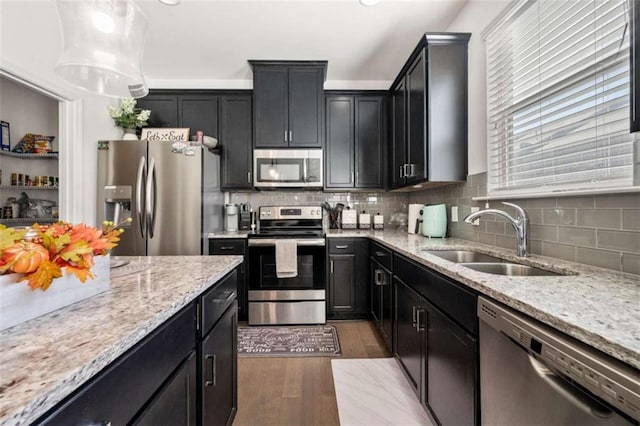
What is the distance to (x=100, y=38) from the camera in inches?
39.5

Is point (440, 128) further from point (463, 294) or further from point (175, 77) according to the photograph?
point (175, 77)

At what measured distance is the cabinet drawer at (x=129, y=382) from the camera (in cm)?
47

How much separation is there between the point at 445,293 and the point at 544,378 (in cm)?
50

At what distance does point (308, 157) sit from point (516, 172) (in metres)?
1.91

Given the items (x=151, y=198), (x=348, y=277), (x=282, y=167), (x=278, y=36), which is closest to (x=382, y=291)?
(x=348, y=277)

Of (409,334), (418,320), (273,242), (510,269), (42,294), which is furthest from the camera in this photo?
(273,242)

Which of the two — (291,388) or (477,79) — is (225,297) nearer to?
(291,388)

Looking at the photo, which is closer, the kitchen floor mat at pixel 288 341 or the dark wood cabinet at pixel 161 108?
the kitchen floor mat at pixel 288 341

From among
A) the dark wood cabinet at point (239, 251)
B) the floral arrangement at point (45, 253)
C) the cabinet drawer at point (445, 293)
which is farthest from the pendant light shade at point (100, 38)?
the dark wood cabinet at point (239, 251)

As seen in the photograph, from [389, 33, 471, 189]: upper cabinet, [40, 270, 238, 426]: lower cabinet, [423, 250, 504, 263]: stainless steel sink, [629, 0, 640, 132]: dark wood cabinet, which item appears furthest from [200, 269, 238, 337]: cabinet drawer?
[389, 33, 471, 189]: upper cabinet

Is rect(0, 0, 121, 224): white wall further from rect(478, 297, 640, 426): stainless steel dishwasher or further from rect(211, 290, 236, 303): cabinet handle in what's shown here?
Answer: rect(478, 297, 640, 426): stainless steel dishwasher

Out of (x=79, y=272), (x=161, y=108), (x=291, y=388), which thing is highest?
(x=161, y=108)

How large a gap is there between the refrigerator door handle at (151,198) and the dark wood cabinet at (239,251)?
20.6 inches

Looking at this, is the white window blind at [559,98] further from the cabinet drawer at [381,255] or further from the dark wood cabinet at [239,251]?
the dark wood cabinet at [239,251]
